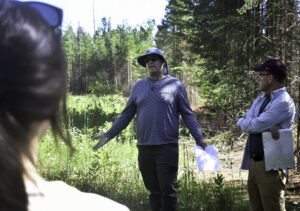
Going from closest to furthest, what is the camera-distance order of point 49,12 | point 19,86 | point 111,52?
point 19,86, point 49,12, point 111,52

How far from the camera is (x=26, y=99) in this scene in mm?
509

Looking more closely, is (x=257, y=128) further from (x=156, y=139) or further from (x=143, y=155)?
(x=143, y=155)

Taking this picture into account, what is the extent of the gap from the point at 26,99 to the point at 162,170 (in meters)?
3.02

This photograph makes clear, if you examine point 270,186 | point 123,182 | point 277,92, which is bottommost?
point 123,182

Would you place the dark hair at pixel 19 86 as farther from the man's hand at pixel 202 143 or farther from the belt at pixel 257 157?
the man's hand at pixel 202 143

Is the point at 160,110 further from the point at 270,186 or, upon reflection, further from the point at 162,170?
the point at 270,186

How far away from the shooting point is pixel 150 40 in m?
57.9

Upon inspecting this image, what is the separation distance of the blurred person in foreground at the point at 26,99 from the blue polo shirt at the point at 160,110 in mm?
2822

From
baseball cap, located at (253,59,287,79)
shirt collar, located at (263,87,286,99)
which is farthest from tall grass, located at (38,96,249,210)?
baseball cap, located at (253,59,287,79)

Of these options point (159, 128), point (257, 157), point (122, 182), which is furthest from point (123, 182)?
point (257, 157)

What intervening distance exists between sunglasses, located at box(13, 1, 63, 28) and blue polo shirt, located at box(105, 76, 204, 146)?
2.75 metres

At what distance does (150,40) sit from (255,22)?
5281 cm

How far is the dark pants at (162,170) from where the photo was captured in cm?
340

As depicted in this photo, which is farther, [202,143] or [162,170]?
[202,143]
